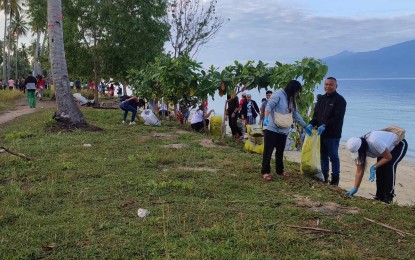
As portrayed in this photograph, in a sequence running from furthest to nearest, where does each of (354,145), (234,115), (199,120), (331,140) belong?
(199,120) → (234,115) → (331,140) → (354,145)

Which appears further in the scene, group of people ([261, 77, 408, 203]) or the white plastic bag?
the white plastic bag

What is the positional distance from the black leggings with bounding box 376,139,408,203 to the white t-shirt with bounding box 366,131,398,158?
15 centimetres

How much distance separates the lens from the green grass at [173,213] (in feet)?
11.4

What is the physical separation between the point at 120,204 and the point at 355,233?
2.44 m

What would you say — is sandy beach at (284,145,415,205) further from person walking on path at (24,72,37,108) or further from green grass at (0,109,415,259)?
person walking on path at (24,72,37,108)

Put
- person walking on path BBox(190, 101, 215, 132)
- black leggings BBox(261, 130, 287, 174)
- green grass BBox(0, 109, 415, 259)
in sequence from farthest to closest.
Answer: person walking on path BBox(190, 101, 215, 132), black leggings BBox(261, 130, 287, 174), green grass BBox(0, 109, 415, 259)

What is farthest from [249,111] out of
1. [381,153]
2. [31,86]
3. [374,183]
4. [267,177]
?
[31,86]

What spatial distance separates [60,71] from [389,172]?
8.09 meters

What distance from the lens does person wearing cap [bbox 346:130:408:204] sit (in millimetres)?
5289

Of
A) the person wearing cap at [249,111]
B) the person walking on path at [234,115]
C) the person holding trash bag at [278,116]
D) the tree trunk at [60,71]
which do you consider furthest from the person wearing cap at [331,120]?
the person wearing cap at [249,111]

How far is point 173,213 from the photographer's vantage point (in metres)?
4.34

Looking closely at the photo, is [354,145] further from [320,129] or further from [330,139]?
[330,139]

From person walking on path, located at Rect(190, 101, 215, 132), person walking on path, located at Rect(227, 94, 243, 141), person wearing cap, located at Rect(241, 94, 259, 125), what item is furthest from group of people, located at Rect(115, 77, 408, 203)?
person wearing cap, located at Rect(241, 94, 259, 125)

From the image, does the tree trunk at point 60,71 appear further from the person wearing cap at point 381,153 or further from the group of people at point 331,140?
the person wearing cap at point 381,153
